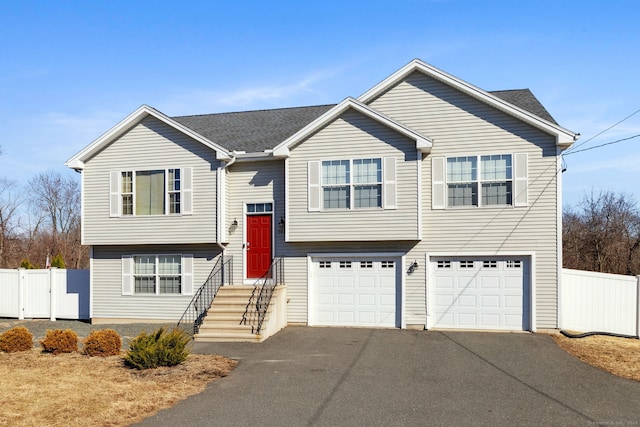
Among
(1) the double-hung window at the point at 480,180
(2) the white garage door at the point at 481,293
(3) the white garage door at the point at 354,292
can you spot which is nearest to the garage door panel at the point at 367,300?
(3) the white garage door at the point at 354,292

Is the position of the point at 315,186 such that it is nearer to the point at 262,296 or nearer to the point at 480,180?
the point at 262,296

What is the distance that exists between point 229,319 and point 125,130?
721 cm

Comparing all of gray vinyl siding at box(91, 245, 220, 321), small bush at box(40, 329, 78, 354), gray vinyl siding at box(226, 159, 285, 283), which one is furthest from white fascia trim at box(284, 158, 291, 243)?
small bush at box(40, 329, 78, 354)

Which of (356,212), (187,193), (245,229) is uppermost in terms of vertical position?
(187,193)

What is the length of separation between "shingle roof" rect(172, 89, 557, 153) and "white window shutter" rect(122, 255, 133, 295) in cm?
481

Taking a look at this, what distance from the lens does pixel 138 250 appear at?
1802 cm

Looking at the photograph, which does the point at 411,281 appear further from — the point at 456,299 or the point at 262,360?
the point at 262,360

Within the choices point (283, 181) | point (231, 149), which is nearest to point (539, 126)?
point (283, 181)

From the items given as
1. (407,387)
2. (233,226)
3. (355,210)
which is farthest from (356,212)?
(407,387)

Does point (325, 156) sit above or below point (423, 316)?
above

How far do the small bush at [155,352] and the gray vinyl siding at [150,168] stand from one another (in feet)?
20.2

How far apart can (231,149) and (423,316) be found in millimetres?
7881

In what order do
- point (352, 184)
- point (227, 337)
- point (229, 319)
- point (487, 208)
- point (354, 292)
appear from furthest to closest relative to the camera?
point (354, 292)
point (352, 184)
point (487, 208)
point (229, 319)
point (227, 337)

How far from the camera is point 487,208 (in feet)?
51.5
